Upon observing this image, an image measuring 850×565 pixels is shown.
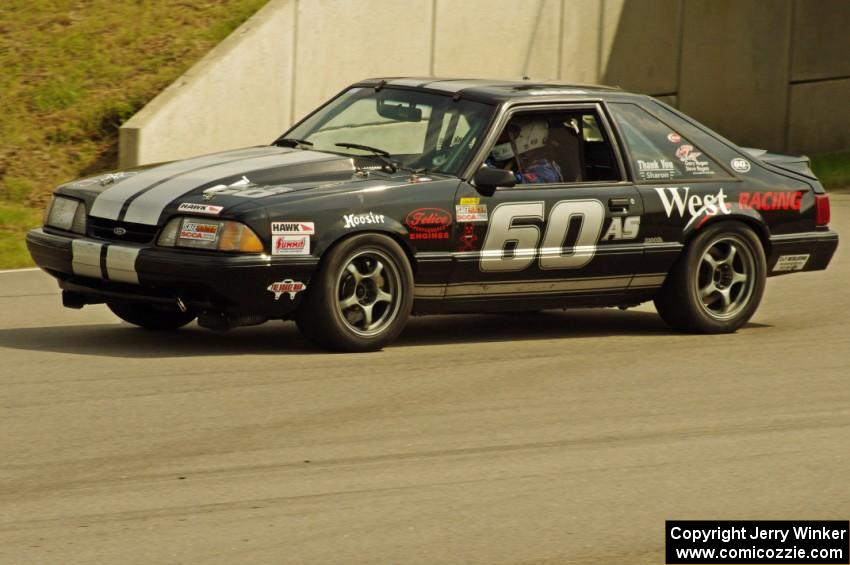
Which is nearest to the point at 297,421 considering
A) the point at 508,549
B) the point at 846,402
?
the point at 508,549

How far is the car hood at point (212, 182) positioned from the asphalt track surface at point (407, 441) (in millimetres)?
796

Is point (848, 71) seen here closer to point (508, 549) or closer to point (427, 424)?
point (427, 424)

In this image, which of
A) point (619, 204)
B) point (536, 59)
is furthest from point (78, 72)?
point (619, 204)

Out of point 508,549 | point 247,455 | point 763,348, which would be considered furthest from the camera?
point 763,348

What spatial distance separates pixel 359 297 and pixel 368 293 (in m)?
0.06

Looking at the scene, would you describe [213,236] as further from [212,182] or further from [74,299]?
[74,299]

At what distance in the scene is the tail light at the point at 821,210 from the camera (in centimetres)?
1024

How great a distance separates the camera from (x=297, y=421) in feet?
23.3

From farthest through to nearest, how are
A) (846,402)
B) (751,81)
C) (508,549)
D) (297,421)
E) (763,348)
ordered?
(751,81)
(763,348)
(846,402)
(297,421)
(508,549)

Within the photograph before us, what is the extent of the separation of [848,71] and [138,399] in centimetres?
1697

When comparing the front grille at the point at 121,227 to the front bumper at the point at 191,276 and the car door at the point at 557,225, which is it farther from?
the car door at the point at 557,225

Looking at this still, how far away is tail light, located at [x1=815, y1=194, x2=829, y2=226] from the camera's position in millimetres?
10242

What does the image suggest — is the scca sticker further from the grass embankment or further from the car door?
the grass embankment

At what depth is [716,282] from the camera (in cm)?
991
